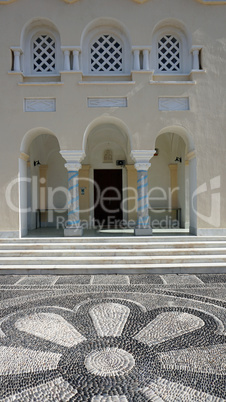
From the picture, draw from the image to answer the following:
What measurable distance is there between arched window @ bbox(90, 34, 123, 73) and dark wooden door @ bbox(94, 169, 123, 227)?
4.29 metres

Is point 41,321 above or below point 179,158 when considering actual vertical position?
below

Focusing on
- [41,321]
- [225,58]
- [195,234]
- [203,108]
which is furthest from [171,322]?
[225,58]

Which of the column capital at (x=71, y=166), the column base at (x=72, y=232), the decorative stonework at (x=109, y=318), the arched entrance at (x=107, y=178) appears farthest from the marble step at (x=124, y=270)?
the arched entrance at (x=107, y=178)

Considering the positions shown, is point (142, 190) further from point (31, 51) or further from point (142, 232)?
point (31, 51)

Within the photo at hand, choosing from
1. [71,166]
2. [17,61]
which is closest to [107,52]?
[17,61]

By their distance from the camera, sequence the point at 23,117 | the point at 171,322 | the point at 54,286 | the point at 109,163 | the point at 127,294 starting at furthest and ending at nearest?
1. the point at 109,163
2. the point at 23,117
3. the point at 54,286
4. the point at 127,294
5. the point at 171,322

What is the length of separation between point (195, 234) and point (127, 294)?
3813 mm

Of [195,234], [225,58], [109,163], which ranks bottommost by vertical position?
Result: [195,234]

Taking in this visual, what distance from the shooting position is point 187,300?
4.32 m

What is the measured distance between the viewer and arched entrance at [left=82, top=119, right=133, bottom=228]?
11.2 m

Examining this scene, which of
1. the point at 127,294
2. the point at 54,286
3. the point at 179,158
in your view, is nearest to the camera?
the point at 127,294

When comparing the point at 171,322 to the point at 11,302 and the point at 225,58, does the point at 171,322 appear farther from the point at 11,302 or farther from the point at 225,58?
the point at 225,58

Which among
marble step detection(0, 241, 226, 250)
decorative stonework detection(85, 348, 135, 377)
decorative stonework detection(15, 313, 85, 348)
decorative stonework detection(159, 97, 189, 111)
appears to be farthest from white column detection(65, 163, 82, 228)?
decorative stonework detection(85, 348, 135, 377)

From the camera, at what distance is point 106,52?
805cm
